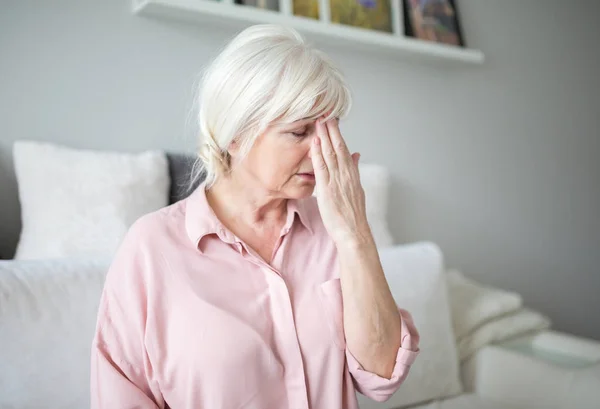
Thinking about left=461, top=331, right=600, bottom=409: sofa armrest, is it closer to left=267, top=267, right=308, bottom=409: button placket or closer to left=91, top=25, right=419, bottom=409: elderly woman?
left=91, top=25, right=419, bottom=409: elderly woman

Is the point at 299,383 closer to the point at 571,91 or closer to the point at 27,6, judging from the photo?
the point at 27,6

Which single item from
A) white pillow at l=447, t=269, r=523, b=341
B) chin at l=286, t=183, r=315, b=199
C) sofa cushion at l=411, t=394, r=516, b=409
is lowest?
sofa cushion at l=411, t=394, r=516, b=409

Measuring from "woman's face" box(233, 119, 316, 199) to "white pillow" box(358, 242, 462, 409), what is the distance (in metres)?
0.62

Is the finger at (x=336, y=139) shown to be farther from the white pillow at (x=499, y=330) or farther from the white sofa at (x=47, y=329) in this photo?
the white pillow at (x=499, y=330)

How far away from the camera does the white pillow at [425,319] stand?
176cm

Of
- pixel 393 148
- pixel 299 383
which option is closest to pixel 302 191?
pixel 299 383

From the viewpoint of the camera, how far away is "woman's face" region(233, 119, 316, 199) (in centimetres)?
117

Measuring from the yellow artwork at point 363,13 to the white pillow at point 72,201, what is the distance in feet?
3.44

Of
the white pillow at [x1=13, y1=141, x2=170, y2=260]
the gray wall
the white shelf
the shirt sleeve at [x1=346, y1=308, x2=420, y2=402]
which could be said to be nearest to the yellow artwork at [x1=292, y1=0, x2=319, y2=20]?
the white shelf

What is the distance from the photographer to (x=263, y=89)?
44.3 inches

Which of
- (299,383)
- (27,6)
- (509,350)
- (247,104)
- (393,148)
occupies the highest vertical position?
(27,6)

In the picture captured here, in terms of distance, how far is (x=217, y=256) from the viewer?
1193 millimetres

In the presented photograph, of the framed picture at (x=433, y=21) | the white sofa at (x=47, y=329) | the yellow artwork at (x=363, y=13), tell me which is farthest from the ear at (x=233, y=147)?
the framed picture at (x=433, y=21)

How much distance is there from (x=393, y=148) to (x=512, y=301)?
2.68 ft
